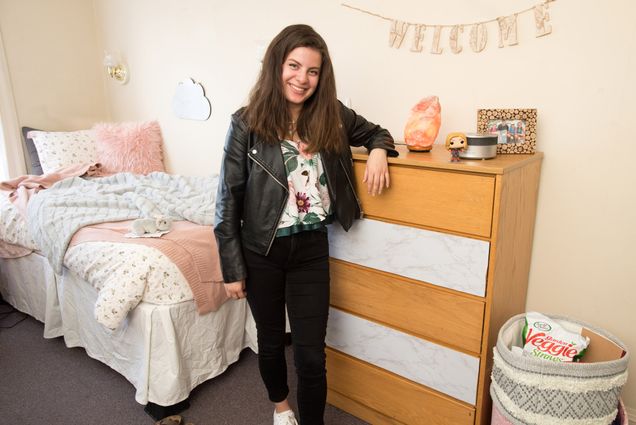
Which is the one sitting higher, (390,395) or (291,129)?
(291,129)

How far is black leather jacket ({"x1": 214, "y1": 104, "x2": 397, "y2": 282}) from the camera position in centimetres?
132

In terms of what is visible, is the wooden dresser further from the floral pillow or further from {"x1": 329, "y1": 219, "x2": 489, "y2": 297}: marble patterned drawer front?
the floral pillow

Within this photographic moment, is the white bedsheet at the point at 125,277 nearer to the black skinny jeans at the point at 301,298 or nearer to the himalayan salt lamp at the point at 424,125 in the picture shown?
the black skinny jeans at the point at 301,298

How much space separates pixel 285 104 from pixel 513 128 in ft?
2.59

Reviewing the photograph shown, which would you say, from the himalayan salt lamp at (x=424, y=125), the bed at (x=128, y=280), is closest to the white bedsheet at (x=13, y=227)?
the bed at (x=128, y=280)

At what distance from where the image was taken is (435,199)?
131 cm

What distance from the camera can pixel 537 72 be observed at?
154cm

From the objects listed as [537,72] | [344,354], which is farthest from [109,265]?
[537,72]

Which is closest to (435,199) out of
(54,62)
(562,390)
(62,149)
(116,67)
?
(562,390)

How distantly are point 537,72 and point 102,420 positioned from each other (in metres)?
2.07

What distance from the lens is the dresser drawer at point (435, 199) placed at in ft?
4.01

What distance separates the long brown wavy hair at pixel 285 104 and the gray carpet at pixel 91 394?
1.10 meters

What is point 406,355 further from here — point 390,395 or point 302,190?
point 302,190

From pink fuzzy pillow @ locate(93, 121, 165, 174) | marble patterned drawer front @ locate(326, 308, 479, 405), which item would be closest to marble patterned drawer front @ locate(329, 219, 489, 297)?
marble patterned drawer front @ locate(326, 308, 479, 405)
